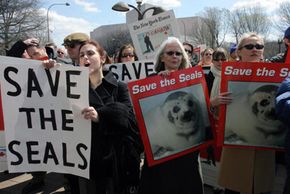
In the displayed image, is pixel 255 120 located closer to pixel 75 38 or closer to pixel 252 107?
pixel 252 107

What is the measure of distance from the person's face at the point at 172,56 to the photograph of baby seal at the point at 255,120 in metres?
0.52

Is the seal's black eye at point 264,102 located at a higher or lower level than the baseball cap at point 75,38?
lower

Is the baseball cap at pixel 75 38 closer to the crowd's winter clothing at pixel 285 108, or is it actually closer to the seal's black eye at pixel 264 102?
the seal's black eye at pixel 264 102

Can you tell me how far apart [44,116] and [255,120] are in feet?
5.09

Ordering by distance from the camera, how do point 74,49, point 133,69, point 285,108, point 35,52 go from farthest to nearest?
1. point 133,69
2. point 35,52
3. point 74,49
4. point 285,108

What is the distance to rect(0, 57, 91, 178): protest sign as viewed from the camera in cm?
261

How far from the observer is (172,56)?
286cm

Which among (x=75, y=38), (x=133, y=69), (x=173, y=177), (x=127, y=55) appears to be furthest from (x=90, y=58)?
(x=127, y=55)

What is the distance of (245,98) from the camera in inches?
108

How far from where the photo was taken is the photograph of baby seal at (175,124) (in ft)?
8.71

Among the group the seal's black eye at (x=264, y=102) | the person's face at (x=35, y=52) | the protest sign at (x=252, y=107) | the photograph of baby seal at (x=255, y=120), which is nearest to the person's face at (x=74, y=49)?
the person's face at (x=35, y=52)

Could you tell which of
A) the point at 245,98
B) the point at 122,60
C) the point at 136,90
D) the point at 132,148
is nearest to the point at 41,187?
the point at 122,60

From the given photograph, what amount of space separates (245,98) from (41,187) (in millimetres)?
3242

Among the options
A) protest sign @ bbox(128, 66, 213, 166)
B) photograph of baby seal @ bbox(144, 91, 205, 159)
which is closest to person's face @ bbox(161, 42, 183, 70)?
protest sign @ bbox(128, 66, 213, 166)
